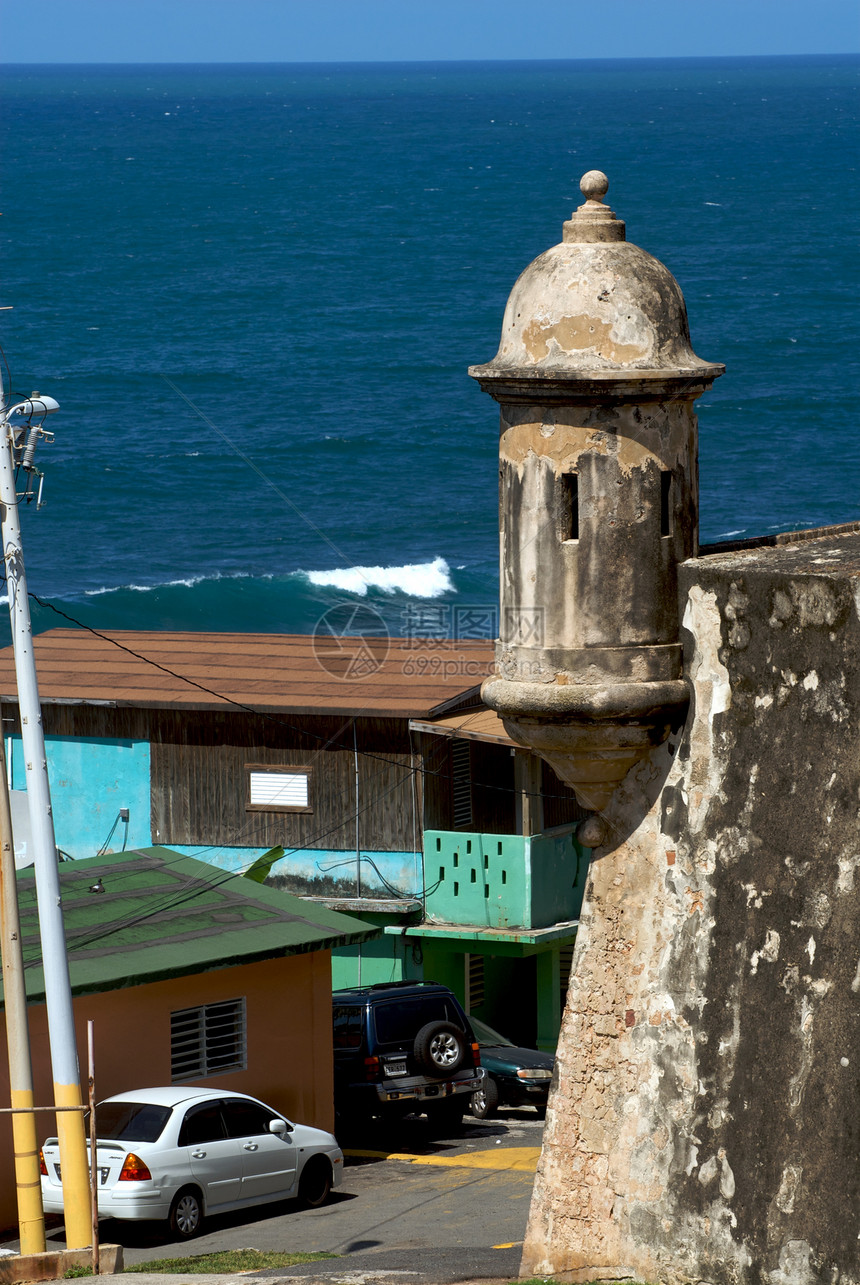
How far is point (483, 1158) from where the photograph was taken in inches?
996

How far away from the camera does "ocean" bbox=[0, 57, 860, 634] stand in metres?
80.0

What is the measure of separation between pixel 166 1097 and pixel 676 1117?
935cm

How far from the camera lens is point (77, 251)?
143625 millimetres

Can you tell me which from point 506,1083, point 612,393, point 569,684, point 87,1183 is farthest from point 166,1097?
point 612,393

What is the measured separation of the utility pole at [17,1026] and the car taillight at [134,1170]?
1.87 meters

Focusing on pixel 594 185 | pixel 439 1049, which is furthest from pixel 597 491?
pixel 439 1049

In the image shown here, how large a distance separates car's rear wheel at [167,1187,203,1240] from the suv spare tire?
563 cm

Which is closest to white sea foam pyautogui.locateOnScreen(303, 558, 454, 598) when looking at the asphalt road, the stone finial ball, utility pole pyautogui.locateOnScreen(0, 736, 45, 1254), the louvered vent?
the asphalt road

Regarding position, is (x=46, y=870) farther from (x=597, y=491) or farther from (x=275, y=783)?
(x=275, y=783)

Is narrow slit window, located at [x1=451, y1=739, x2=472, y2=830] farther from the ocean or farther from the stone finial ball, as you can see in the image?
the ocean

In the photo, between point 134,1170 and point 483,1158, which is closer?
point 134,1170

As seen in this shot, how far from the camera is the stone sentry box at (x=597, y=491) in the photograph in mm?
13602

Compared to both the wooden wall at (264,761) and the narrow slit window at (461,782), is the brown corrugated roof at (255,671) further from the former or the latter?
the narrow slit window at (461,782)

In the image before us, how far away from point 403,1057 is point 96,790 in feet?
29.7
